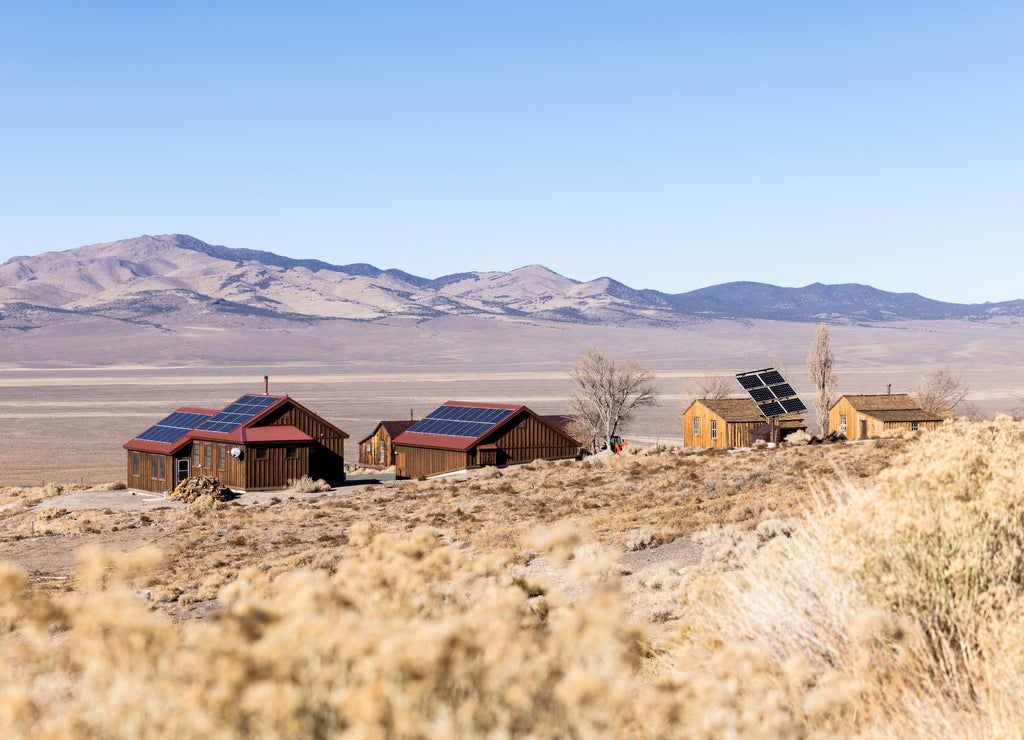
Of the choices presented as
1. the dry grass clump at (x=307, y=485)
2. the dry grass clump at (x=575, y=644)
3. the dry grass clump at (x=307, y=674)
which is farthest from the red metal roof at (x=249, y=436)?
the dry grass clump at (x=307, y=674)

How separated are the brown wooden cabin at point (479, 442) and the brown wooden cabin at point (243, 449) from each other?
4034 millimetres

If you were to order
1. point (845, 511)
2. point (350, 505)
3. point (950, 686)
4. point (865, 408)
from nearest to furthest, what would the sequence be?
1. point (950, 686)
2. point (845, 511)
3. point (350, 505)
4. point (865, 408)

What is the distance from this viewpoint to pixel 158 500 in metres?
36.1

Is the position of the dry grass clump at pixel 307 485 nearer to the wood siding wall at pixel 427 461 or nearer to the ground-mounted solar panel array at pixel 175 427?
the wood siding wall at pixel 427 461

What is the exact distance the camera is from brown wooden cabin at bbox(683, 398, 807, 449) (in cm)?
4684

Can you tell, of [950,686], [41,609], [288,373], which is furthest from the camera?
[288,373]

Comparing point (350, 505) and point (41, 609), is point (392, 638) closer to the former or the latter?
point (41, 609)

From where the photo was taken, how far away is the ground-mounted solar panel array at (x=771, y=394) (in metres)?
44.5

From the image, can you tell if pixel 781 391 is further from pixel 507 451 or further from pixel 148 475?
pixel 148 475

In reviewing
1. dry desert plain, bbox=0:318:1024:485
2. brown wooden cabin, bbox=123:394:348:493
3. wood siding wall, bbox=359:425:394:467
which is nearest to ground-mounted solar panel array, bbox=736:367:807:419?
wood siding wall, bbox=359:425:394:467

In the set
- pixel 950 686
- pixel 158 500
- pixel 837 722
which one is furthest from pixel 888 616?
pixel 158 500

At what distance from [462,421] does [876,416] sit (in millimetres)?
21565

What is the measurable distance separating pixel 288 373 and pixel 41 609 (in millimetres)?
173442

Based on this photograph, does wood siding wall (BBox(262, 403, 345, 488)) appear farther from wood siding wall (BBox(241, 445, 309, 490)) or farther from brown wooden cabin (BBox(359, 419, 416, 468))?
brown wooden cabin (BBox(359, 419, 416, 468))
